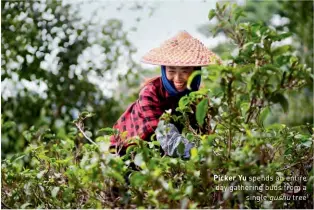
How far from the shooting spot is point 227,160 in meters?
1.85

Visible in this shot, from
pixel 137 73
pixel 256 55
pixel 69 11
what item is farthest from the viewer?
pixel 137 73

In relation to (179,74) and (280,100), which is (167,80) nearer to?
(179,74)

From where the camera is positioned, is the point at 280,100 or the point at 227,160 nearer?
the point at 280,100

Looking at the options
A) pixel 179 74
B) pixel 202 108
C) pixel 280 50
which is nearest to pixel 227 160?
pixel 202 108

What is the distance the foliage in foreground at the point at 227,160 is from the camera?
66.8 inches

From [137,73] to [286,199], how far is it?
308cm

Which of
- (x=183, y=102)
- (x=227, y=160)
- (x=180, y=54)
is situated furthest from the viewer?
(x=180, y=54)

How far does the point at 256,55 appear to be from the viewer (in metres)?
1.73

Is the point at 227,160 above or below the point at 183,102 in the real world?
below

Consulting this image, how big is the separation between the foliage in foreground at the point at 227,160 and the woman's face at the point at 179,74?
Answer: 0.42m

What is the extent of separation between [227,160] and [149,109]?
2.52 ft

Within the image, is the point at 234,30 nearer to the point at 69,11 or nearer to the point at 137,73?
the point at 69,11

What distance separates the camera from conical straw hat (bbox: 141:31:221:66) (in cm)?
245

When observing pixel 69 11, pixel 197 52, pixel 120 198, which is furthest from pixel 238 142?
pixel 69 11
